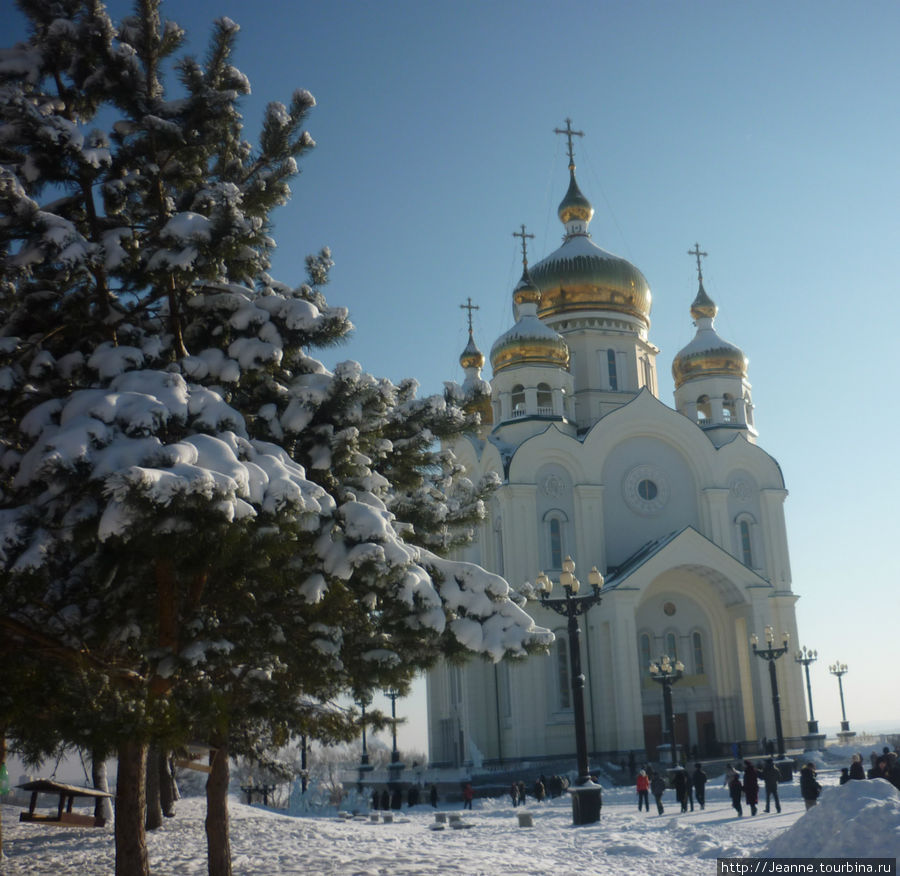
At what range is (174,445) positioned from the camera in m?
7.09

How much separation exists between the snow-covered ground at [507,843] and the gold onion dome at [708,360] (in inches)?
873

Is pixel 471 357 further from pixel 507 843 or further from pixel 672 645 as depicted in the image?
pixel 507 843

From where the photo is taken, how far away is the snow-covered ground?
10078mm

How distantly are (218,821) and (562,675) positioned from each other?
24.4 meters

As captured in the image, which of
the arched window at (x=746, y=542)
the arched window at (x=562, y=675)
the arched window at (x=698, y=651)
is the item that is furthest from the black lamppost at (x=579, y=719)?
the arched window at (x=746, y=542)

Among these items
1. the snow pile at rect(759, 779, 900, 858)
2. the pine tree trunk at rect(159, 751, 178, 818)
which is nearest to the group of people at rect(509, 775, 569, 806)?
the pine tree trunk at rect(159, 751, 178, 818)

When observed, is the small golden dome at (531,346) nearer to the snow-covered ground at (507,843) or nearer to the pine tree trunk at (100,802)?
the snow-covered ground at (507,843)

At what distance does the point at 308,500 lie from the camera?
770 centimetres

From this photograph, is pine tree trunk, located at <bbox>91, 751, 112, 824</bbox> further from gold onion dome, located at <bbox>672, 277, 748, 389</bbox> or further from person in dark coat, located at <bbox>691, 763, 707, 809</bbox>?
gold onion dome, located at <bbox>672, 277, 748, 389</bbox>

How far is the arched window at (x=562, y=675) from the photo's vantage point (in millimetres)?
33531

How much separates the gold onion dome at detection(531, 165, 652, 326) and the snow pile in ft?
104

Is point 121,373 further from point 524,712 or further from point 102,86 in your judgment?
point 524,712

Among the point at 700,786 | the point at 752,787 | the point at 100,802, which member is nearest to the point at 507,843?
the point at 752,787

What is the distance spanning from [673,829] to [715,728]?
63.0 feet
